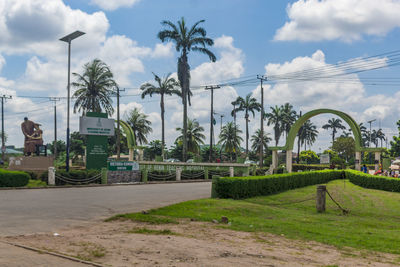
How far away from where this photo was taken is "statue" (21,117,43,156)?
1817 inches

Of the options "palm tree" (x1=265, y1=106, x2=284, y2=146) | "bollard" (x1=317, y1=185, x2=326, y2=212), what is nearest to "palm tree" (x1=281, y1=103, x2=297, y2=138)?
"palm tree" (x1=265, y1=106, x2=284, y2=146)

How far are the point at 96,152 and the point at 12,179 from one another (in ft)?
29.6

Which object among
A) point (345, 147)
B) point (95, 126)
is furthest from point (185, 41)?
point (345, 147)

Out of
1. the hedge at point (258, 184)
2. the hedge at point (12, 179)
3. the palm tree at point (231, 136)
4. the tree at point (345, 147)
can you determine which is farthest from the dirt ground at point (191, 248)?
the tree at point (345, 147)

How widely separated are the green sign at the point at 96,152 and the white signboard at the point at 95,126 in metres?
0.40

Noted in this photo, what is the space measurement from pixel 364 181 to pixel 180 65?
2576cm

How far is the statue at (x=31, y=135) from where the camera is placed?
46156 millimetres

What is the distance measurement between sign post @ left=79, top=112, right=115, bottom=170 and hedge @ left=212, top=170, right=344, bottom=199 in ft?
46.9

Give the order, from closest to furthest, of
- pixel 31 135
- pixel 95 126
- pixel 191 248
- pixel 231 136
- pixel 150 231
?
pixel 191 248
pixel 150 231
pixel 95 126
pixel 31 135
pixel 231 136

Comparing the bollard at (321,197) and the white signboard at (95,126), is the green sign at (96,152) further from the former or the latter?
the bollard at (321,197)

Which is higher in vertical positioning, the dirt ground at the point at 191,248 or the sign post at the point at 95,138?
the sign post at the point at 95,138

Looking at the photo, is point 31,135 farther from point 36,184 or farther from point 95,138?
point 36,184

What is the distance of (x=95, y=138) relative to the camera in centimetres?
3175

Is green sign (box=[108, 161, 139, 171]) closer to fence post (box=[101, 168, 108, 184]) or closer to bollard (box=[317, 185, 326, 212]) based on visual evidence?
fence post (box=[101, 168, 108, 184])
